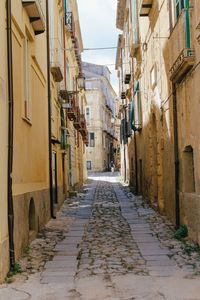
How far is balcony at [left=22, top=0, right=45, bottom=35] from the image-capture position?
8.77 meters

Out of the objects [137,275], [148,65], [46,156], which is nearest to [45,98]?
[46,156]

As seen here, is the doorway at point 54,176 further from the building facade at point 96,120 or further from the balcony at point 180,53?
the building facade at point 96,120

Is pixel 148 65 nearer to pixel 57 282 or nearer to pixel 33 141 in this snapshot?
pixel 33 141

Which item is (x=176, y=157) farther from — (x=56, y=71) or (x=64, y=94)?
(x=64, y=94)

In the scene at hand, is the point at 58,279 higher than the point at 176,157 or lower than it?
lower

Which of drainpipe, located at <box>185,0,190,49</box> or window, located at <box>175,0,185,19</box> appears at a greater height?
window, located at <box>175,0,185,19</box>

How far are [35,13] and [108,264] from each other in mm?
5142

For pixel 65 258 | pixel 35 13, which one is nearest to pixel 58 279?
pixel 65 258

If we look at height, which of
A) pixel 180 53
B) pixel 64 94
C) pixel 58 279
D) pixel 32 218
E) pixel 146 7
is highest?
pixel 146 7

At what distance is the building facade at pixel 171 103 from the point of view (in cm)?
819

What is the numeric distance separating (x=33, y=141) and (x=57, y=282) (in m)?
4.52

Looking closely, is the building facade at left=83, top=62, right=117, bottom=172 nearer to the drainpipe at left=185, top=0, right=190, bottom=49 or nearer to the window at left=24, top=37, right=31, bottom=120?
the window at left=24, top=37, right=31, bottom=120

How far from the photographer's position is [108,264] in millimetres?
7008

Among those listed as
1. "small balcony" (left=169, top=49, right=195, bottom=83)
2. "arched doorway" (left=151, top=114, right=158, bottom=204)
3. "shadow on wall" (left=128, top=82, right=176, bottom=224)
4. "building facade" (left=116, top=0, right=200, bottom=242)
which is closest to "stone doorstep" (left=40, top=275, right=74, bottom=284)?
"building facade" (left=116, top=0, right=200, bottom=242)
